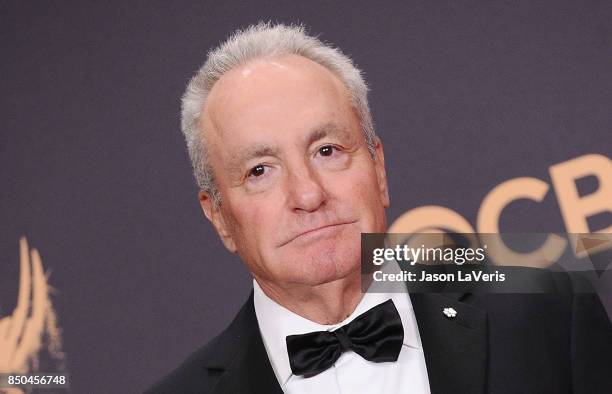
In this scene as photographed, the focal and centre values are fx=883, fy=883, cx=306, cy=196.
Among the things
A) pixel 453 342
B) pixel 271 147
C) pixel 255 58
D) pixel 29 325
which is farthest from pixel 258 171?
pixel 29 325

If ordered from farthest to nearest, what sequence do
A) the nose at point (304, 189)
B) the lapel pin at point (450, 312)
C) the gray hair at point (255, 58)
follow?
the gray hair at point (255, 58), the lapel pin at point (450, 312), the nose at point (304, 189)

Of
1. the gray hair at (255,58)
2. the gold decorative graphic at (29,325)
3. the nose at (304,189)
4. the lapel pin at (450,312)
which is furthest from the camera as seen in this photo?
the gold decorative graphic at (29,325)

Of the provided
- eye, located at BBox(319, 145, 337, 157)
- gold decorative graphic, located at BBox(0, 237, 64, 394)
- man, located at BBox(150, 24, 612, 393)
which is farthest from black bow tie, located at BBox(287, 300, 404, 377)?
gold decorative graphic, located at BBox(0, 237, 64, 394)

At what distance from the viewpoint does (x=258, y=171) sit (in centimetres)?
206

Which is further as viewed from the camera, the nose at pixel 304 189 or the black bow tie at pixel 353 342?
the black bow tie at pixel 353 342

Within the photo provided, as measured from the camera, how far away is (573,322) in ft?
6.72

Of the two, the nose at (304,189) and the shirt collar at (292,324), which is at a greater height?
the nose at (304,189)

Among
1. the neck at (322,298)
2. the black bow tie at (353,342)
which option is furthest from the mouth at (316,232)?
the black bow tie at (353,342)

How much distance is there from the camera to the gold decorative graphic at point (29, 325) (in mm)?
3092

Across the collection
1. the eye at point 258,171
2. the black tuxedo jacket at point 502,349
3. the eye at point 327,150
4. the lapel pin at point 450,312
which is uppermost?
the eye at point 327,150

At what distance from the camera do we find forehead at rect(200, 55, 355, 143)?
203 centimetres

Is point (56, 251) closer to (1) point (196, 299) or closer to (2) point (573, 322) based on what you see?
(1) point (196, 299)

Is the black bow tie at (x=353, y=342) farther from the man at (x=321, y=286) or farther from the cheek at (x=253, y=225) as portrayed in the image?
the cheek at (x=253, y=225)

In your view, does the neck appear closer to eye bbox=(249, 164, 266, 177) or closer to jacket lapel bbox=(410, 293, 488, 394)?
jacket lapel bbox=(410, 293, 488, 394)
